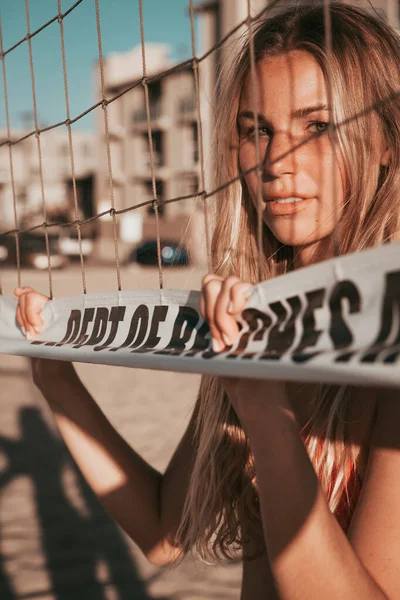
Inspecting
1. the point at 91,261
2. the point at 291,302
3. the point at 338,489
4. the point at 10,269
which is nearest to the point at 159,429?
the point at 338,489

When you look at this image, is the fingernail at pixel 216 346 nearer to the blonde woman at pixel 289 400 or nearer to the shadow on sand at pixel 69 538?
the blonde woman at pixel 289 400

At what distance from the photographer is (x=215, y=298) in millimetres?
867

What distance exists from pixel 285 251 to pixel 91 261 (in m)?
26.6

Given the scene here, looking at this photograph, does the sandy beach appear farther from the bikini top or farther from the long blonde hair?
the bikini top

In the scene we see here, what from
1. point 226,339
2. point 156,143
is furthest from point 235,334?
point 156,143

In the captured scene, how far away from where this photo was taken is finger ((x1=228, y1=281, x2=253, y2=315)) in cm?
83

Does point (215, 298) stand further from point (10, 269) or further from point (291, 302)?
point (10, 269)

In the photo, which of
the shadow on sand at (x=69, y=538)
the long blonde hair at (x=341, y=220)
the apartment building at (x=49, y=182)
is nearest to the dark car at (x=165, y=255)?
the long blonde hair at (x=341, y=220)

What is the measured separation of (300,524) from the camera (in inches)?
33.4

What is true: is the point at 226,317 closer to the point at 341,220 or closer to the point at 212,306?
the point at 212,306

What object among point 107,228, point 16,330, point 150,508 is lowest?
point 150,508

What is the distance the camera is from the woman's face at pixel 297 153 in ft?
3.48

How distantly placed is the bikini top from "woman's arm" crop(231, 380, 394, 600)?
15 centimetres

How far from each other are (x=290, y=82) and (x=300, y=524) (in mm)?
661
